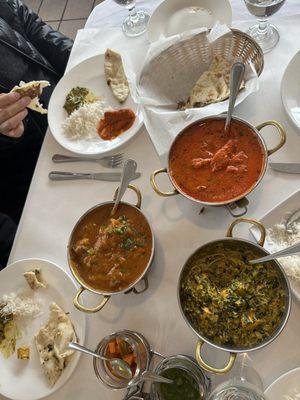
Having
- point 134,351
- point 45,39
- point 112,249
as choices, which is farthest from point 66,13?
point 134,351

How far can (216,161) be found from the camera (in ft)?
4.13

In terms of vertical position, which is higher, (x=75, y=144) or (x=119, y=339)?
(x=75, y=144)

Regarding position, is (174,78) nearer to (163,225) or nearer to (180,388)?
(163,225)

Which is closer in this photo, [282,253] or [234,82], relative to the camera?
[282,253]

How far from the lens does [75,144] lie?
161 centimetres

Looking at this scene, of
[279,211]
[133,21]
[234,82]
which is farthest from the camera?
[133,21]

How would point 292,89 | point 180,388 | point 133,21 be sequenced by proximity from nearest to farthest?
point 180,388
point 292,89
point 133,21

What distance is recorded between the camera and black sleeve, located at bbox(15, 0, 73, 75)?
2.08 metres

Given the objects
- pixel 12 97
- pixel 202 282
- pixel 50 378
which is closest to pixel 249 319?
pixel 202 282

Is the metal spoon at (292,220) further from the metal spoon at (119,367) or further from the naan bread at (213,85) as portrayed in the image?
the metal spoon at (119,367)

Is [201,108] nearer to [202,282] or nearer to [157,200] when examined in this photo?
[157,200]

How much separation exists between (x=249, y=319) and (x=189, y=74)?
96cm

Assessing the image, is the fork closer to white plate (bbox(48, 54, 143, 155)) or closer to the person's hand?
white plate (bbox(48, 54, 143, 155))

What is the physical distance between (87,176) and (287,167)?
0.73 metres
